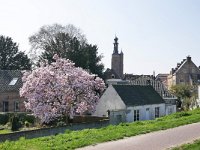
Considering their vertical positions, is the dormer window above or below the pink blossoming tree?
above

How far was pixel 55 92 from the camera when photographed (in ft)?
106

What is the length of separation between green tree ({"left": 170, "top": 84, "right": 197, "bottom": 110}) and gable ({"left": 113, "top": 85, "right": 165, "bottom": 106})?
531 inches

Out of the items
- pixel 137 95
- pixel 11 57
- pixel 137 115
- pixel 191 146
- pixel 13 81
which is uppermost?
pixel 11 57

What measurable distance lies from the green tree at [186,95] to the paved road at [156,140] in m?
36.7

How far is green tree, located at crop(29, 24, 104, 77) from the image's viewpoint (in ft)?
191

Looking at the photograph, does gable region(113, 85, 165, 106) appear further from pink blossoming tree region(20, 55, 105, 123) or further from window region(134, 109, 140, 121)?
pink blossoming tree region(20, 55, 105, 123)

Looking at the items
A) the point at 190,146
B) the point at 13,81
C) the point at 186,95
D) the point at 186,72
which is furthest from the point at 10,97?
the point at 186,72

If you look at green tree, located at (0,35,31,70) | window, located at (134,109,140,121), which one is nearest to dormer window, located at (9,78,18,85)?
green tree, located at (0,35,31,70)

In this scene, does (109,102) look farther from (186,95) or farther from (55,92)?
(186,95)

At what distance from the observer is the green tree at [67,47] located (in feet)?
191

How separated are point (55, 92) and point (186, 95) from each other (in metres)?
32.5

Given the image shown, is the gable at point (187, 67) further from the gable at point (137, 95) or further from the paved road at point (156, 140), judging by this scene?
the paved road at point (156, 140)

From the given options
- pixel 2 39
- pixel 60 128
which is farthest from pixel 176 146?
pixel 2 39

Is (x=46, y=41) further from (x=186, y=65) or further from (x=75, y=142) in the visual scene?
(x=75, y=142)
